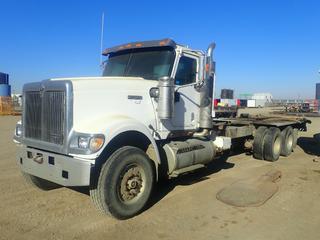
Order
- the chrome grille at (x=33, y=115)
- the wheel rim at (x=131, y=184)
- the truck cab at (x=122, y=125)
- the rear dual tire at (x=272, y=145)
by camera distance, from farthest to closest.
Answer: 1. the rear dual tire at (x=272, y=145)
2. the chrome grille at (x=33, y=115)
3. the wheel rim at (x=131, y=184)
4. the truck cab at (x=122, y=125)

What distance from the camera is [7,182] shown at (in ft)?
24.5

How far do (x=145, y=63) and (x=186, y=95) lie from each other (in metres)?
1.03

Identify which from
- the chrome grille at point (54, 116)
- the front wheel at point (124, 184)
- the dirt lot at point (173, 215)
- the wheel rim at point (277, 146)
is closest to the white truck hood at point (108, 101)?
the chrome grille at point (54, 116)

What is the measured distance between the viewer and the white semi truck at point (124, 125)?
5.40 meters

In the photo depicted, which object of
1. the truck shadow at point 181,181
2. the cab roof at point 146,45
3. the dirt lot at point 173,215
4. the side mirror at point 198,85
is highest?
the cab roof at point 146,45

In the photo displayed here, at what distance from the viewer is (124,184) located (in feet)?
18.8

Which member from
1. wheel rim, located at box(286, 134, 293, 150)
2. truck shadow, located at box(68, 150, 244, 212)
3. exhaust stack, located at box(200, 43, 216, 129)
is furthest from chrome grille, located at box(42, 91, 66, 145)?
wheel rim, located at box(286, 134, 293, 150)

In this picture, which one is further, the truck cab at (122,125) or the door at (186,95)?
the door at (186,95)

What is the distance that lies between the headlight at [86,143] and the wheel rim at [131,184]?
70 centimetres

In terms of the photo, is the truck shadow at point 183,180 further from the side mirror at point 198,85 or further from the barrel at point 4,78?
the barrel at point 4,78

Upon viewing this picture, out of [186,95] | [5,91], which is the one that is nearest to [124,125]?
[186,95]

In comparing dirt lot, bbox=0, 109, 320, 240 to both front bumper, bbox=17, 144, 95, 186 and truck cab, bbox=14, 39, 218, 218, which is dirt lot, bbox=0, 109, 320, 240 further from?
front bumper, bbox=17, 144, 95, 186

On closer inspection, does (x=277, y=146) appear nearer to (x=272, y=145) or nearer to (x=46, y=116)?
(x=272, y=145)

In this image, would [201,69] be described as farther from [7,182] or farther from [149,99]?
[7,182]
